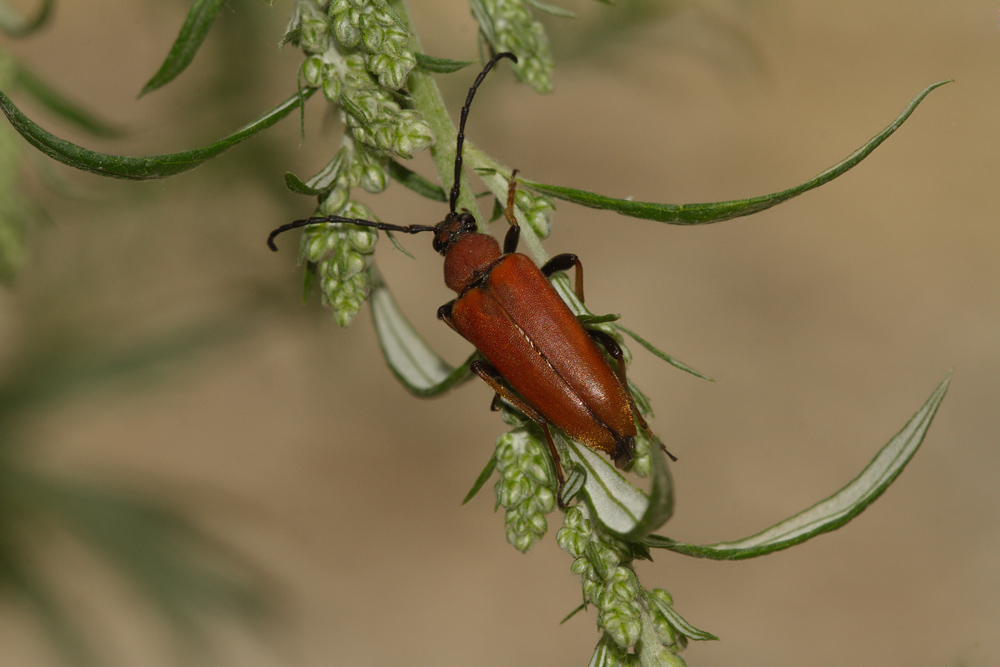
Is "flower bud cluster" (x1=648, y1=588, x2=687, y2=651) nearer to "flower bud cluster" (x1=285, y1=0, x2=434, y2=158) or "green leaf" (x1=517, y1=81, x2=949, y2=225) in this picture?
"green leaf" (x1=517, y1=81, x2=949, y2=225)

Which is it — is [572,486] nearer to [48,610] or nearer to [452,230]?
[452,230]

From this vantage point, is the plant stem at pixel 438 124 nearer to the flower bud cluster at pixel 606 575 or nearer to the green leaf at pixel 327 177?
the green leaf at pixel 327 177

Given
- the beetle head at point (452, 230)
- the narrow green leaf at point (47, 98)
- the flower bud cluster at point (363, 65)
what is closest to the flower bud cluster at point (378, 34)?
the flower bud cluster at point (363, 65)

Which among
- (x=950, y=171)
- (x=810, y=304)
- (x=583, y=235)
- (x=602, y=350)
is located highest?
(x=583, y=235)

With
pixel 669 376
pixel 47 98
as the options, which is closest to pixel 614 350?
pixel 47 98

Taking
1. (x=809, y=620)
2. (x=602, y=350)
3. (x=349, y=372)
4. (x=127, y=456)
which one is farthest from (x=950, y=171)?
(x=127, y=456)

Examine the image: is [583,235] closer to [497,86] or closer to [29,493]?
[497,86]
